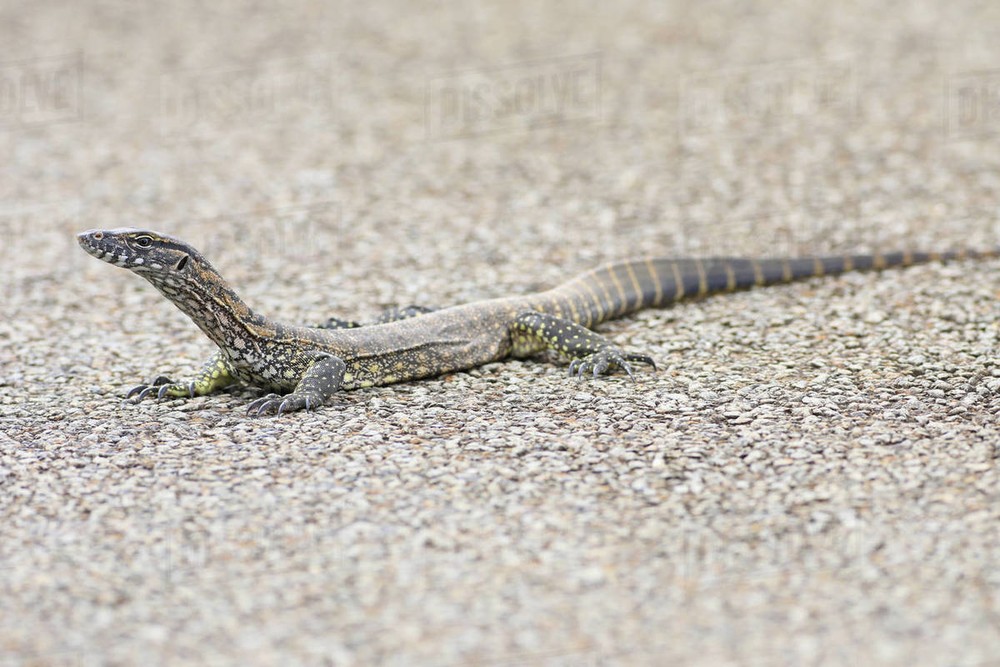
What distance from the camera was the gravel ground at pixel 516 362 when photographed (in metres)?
6.16

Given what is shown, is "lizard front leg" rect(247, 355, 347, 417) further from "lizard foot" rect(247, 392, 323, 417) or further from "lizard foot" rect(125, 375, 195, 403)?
"lizard foot" rect(125, 375, 195, 403)

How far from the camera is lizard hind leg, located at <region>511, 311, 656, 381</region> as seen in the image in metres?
9.42

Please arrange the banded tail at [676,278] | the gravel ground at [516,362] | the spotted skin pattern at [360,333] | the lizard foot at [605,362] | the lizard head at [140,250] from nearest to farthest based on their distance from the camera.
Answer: the gravel ground at [516,362]
the lizard head at [140,250]
the spotted skin pattern at [360,333]
the lizard foot at [605,362]
the banded tail at [676,278]

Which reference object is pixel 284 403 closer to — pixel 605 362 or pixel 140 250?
pixel 140 250

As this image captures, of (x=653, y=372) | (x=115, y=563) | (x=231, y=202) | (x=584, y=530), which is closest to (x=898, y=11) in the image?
(x=231, y=202)

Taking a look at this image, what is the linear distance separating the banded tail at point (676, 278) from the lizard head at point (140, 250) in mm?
3139

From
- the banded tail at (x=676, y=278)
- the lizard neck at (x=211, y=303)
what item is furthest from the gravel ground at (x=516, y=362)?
the lizard neck at (x=211, y=303)

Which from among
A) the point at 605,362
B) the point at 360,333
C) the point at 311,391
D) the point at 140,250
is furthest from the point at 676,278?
the point at 140,250

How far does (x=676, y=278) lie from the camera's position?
1112 centimetres

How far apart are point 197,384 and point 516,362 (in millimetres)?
2614

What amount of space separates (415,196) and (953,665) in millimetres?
10338

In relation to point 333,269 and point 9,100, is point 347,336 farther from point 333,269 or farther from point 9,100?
point 9,100

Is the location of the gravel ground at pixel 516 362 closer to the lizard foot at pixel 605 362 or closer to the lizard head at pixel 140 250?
the lizard foot at pixel 605 362

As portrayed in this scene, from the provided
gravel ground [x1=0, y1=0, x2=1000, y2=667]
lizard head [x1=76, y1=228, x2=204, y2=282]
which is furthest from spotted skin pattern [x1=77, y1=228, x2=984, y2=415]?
gravel ground [x1=0, y1=0, x2=1000, y2=667]
